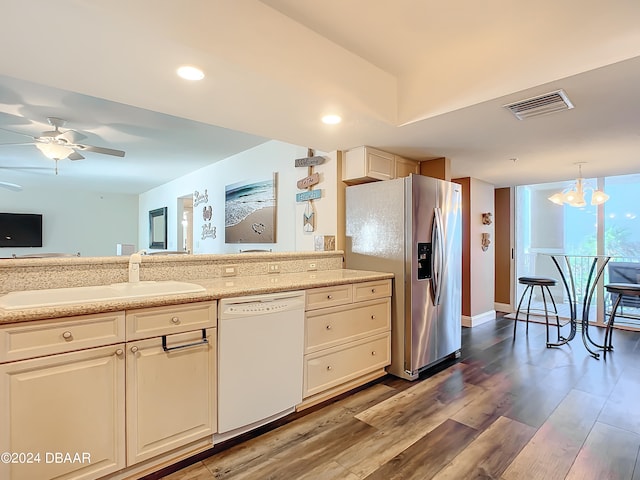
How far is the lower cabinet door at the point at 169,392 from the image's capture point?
1.58 metres

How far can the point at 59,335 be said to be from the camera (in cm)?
139

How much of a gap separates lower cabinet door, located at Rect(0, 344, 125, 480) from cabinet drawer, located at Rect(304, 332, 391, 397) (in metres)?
1.14

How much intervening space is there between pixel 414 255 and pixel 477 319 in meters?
2.62

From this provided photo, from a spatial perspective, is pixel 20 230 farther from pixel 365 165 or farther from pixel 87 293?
pixel 365 165

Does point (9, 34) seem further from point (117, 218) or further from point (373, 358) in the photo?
point (117, 218)

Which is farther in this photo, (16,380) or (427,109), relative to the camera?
(427,109)

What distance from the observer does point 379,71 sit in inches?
96.7

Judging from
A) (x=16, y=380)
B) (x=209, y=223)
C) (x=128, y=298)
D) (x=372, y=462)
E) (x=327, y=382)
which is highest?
(x=209, y=223)

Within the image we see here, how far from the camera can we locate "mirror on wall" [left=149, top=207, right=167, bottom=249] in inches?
279

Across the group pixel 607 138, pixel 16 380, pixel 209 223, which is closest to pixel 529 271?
pixel 607 138

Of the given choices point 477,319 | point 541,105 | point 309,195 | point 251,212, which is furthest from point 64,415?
point 477,319

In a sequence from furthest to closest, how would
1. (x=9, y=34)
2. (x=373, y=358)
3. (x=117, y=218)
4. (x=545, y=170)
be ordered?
1. (x=117, y=218)
2. (x=545, y=170)
3. (x=373, y=358)
4. (x=9, y=34)

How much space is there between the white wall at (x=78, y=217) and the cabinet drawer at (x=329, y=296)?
762 centimetres

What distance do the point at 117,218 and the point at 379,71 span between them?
313 inches
